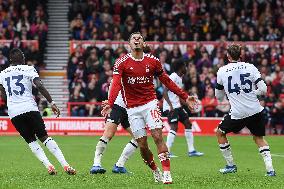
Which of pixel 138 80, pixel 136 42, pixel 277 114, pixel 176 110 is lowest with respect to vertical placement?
pixel 277 114

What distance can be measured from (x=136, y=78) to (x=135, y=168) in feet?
12.4

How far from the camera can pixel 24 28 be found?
3350 centimetres

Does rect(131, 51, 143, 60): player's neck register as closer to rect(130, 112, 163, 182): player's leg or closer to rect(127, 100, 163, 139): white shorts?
rect(127, 100, 163, 139): white shorts

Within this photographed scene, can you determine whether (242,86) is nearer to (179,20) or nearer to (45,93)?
(45,93)

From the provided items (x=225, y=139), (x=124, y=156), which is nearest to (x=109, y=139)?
(x=124, y=156)

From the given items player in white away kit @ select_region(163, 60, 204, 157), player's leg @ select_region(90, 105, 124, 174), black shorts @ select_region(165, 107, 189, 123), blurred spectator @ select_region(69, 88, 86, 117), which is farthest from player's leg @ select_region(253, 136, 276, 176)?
blurred spectator @ select_region(69, 88, 86, 117)

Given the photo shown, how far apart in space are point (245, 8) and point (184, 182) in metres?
24.5

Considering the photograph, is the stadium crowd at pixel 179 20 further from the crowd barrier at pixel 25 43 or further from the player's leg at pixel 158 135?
the player's leg at pixel 158 135

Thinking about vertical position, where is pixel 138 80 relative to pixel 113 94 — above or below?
above

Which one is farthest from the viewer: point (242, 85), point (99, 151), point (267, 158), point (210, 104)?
point (210, 104)

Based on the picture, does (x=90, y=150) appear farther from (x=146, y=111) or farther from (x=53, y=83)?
(x=53, y=83)

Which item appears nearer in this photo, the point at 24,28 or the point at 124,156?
the point at 124,156

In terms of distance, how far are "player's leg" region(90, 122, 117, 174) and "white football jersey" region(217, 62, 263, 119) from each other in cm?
238

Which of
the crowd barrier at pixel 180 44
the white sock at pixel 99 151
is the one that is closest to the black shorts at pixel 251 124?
the white sock at pixel 99 151
